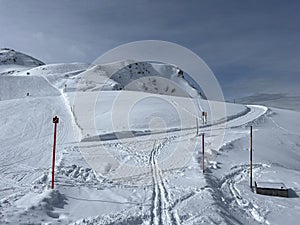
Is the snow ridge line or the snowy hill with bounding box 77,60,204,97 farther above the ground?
the snowy hill with bounding box 77,60,204,97

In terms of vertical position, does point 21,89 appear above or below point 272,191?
above

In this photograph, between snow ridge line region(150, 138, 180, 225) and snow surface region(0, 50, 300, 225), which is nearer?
snow ridge line region(150, 138, 180, 225)

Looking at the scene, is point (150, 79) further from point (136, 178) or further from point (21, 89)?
point (136, 178)

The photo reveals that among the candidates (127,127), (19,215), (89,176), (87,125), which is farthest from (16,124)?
(19,215)

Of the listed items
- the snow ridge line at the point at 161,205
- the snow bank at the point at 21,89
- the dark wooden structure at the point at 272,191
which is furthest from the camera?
the snow bank at the point at 21,89

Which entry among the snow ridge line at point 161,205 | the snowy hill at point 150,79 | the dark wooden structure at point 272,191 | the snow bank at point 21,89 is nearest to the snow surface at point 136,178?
→ the snow ridge line at point 161,205

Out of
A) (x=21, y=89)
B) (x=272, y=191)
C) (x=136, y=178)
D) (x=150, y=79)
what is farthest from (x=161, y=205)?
(x=150, y=79)

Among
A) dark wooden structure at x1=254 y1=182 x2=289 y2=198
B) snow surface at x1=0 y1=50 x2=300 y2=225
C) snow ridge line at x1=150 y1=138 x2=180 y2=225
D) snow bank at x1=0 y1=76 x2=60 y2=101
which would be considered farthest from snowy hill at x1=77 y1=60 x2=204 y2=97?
dark wooden structure at x1=254 y1=182 x2=289 y2=198

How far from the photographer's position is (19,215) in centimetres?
505

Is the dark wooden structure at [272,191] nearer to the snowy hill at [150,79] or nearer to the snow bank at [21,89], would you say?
the snow bank at [21,89]

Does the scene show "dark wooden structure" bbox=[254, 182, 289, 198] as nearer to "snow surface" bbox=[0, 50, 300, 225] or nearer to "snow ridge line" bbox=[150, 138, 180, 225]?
"snow surface" bbox=[0, 50, 300, 225]

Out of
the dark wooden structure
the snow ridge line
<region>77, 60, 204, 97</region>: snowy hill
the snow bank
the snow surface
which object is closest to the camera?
the snow ridge line

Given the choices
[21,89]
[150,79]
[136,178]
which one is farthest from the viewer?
[150,79]

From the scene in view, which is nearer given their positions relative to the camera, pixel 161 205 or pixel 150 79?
A: pixel 161 205
